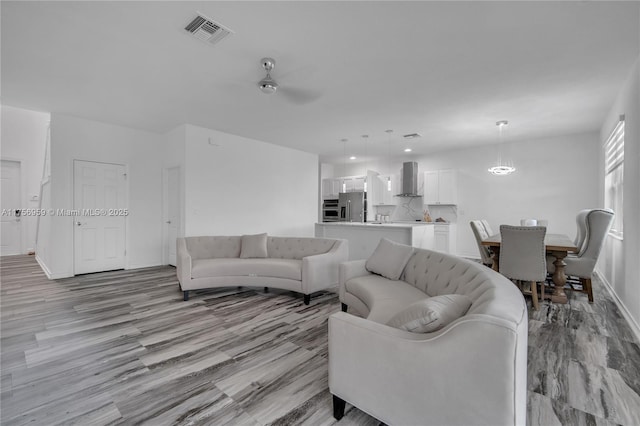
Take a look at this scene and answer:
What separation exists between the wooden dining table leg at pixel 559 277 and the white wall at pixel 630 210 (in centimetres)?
53

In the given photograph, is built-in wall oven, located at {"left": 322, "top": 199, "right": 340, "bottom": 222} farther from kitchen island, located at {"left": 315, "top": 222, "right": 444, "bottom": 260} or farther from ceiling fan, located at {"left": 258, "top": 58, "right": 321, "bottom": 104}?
ceiling fan, located at {"left": 258, "top": 58, "right": 321, "bottom": 104}

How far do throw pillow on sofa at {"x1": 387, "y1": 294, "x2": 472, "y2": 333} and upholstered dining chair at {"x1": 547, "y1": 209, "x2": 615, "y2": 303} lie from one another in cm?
330

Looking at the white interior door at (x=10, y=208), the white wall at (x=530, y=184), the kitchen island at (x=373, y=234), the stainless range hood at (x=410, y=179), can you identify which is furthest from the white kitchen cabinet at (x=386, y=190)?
the white interior door at (x=10, y=208)

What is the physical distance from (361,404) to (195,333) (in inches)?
74.3

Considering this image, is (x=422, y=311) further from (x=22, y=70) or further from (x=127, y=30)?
(x=22, y=70)

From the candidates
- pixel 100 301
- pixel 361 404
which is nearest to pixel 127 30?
pixel 100 301

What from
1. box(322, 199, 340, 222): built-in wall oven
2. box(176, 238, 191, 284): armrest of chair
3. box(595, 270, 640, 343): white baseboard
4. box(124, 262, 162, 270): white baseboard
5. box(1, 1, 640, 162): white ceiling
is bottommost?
box(124, 262, 162, 270): white baseboard

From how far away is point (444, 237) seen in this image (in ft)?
23.2

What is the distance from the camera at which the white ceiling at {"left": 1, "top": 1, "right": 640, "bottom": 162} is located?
92.4 inches

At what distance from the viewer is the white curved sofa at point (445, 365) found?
106 centimetres

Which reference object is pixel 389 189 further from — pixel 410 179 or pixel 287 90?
pixel 287 90

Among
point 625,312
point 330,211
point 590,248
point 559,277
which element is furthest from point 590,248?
point 330,211

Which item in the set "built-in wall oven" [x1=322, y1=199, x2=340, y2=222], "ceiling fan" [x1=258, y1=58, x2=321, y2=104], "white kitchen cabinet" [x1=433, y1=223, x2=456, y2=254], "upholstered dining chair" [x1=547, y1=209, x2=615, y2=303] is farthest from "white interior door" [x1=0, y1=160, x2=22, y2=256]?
"upholstered dining chair" [x1=547, y1=209, x2=615, y2=303]

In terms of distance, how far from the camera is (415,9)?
2.28m
